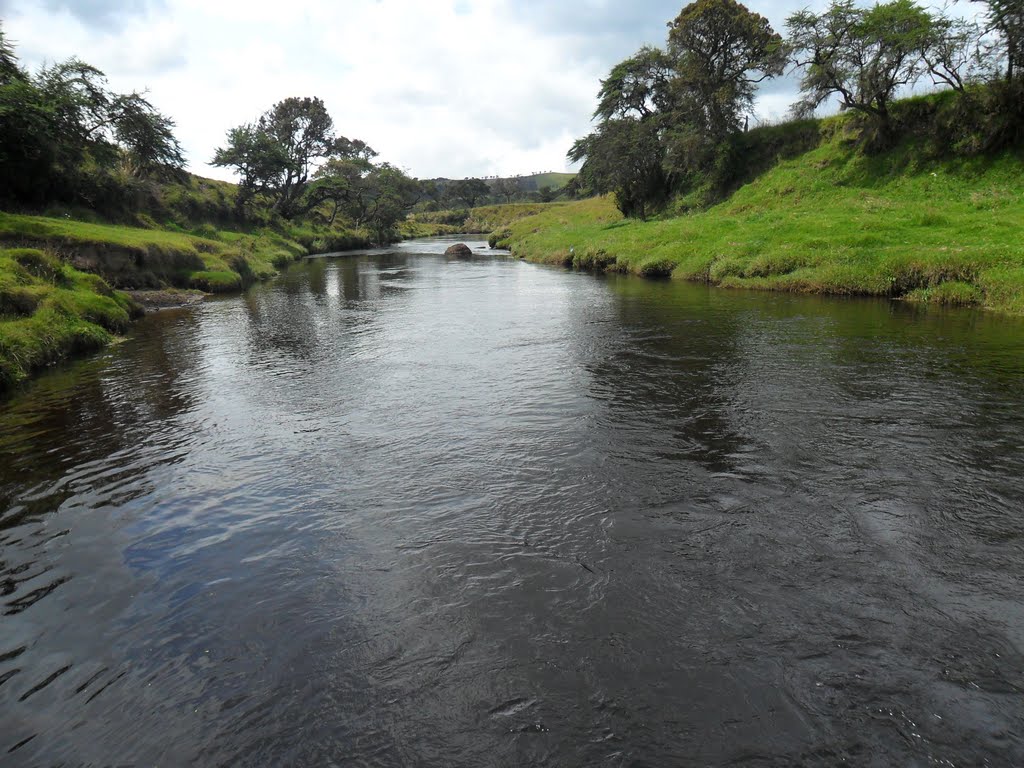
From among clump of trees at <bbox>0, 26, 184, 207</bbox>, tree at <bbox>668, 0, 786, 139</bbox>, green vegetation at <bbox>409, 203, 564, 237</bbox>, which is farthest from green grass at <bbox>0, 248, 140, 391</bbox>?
green vegetation at <bbox>409, 203, 564, 237</bbox>

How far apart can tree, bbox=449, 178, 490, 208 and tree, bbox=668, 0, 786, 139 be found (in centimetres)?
13527

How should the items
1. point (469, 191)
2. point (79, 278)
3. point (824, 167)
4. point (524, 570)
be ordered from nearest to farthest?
1. point (524, 570)
2. point (79, 278)
3. point (824, 167)
4. point (469, 191)

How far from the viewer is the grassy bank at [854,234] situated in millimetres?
20953

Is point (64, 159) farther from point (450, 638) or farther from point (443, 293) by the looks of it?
point (450, 638)

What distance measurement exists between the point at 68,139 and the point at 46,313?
29.8 meters

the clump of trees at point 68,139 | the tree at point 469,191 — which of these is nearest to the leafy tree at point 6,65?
the clump of trees at point 68,139

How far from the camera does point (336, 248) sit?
257 ft

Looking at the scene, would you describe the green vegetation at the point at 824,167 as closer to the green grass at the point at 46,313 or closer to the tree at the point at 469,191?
the green grass at the point at 46,313

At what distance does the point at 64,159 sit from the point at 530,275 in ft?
103

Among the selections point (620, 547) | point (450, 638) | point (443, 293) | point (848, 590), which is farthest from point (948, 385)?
point (443, 293)

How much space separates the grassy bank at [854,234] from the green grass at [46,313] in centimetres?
2569

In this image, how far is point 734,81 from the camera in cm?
5156

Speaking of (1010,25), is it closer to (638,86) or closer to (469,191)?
(638,86)

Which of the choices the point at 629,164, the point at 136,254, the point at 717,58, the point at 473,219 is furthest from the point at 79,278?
the point at 473,219
